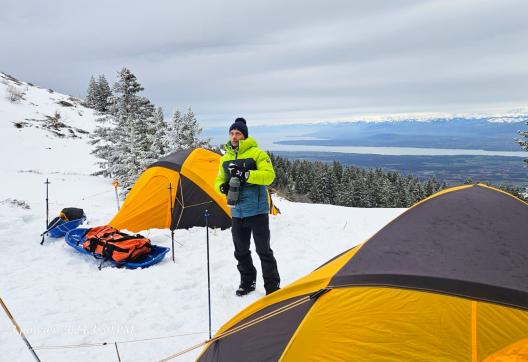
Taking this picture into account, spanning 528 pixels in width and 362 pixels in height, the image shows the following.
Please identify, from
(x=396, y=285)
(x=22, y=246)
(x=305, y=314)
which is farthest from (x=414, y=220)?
(x=22, y=246)

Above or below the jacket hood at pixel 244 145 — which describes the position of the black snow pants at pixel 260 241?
below

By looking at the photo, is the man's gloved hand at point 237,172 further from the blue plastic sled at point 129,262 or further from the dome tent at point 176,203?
the dome tent at point 176,203

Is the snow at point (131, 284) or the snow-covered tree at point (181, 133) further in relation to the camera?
the snow-covered tree at point (181, 133)

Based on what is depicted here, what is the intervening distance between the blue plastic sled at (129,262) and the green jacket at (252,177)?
2.54m

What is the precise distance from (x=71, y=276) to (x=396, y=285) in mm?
5953

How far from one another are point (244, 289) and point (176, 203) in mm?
4337

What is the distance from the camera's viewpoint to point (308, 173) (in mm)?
69500

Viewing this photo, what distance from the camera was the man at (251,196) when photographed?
17.7ft

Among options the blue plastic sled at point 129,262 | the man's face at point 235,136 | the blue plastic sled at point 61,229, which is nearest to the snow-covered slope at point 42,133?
the blue plastic sled at point 61,229

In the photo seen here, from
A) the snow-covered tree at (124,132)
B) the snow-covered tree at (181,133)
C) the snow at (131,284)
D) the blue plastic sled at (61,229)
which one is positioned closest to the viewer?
the snow at (131,284)

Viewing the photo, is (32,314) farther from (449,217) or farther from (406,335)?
(449,217)

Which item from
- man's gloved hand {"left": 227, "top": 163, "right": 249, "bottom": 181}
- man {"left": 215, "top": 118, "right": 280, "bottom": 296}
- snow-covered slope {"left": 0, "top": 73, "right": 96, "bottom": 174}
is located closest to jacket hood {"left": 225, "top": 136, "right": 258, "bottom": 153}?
man {"left": 215, "top": 118, "right": 280, "bottom": 296}

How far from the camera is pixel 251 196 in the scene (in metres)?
5.43

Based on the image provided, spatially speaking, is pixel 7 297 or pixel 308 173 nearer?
pixel 7 297
